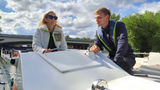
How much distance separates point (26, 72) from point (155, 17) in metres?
35.1

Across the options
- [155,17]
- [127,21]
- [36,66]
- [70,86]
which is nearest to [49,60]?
[36,66]

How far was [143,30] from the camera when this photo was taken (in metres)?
31.0

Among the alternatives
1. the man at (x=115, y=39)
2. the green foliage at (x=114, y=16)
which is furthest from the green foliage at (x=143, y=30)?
the man at (x=115, y=39)

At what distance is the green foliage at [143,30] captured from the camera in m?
30.4

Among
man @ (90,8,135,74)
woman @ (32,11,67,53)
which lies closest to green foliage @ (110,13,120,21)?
woman @ (32,11,67,53)

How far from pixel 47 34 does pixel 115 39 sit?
4.46ft

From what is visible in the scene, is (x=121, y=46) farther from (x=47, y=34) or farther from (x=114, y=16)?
(x=114, y=16)

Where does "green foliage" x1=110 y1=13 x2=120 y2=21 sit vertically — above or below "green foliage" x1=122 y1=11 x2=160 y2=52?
above

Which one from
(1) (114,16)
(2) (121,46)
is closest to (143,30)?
(1) (114,16)

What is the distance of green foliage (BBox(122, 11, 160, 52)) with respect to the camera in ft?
99.7

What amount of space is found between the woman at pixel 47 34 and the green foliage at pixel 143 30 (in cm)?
2895

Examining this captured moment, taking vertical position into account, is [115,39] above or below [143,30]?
above

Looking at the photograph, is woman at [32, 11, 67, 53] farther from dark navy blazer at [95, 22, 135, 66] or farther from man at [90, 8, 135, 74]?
dark navy blazer at [95, 22, 135, 66]

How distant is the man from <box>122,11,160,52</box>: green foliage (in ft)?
94.9
